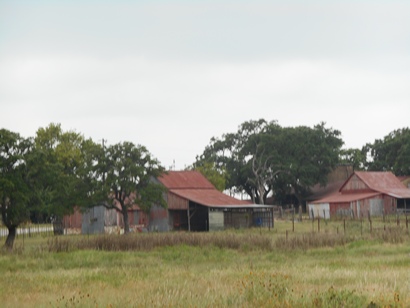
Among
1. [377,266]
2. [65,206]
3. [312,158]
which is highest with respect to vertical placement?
[312,158]

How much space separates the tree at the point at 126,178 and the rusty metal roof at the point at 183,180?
3.98 m

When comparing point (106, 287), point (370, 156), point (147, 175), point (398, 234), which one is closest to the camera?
point (106, 287)

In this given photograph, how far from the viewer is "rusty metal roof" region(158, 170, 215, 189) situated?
186 ft

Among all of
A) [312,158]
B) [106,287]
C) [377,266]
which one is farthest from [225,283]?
[312,158]

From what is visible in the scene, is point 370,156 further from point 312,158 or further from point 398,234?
point 398,234

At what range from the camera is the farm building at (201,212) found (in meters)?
52.4

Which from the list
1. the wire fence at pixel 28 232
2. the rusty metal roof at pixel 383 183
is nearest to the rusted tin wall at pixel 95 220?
the wire fence at pixel 28 232

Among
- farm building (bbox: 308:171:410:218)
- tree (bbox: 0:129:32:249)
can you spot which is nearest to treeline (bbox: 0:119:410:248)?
tree (bbox: 0:129:32:249)

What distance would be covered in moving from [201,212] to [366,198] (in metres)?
21.8

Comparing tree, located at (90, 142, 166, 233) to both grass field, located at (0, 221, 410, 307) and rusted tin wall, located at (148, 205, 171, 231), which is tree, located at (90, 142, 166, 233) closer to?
rusted tin wall, located at (148, 205, 171, 231)

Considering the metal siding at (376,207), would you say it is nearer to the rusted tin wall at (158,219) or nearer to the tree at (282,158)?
the tree at (282,158)

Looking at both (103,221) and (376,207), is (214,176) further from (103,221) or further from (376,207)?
(103,221)

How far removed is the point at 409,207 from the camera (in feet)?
230

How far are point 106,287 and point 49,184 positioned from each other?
22.7 meters
